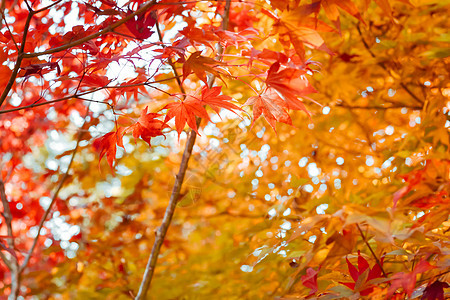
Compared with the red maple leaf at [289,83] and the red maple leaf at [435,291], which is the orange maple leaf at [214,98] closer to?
the red maple leaf at [289,83]

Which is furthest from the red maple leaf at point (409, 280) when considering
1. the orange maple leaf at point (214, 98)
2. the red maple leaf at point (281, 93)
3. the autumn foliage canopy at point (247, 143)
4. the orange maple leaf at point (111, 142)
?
the orange maple leaf at point (111, 142)

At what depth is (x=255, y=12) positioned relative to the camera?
151 centimetres

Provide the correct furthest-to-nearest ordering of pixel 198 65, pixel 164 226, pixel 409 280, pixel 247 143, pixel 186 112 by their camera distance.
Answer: pixel 247 143, pixel 164 226, pixel 186 112, pixel 198 65, pixel 409 280

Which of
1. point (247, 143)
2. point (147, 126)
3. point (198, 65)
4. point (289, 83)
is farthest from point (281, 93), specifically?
point (247, 143)

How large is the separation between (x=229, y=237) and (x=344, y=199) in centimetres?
68

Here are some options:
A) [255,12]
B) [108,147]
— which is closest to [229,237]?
[255,12]

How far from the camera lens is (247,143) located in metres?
1.44

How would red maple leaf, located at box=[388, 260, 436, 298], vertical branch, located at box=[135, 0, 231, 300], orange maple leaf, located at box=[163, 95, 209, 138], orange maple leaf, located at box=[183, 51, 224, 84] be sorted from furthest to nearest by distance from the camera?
1. vertical branch, located at box=[135, 0, 231, 300]
2. orange maple leaf, located at box=[163, 95, 209, 138]
3. orange maple leaf, located at box=[183, 51, 224, 84]
4. red maple leaf, located at box=[388, 260, 436, 298]

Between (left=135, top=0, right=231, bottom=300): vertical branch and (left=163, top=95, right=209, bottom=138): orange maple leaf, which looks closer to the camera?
(left=163, top=95, right=209, bottom=138): orange maple leaf

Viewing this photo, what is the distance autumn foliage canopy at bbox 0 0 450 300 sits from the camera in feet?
2.09

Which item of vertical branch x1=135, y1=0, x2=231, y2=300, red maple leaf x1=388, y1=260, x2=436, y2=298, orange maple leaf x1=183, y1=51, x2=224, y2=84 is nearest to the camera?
red maple leaf x1=388, y1=260, x2=436, y2=298

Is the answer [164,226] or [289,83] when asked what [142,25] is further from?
[164,226]

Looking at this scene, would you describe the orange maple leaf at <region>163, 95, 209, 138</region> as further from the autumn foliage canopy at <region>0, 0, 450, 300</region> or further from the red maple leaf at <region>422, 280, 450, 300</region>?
the red maple leaf at <region>422, 280, 450, 300</region>

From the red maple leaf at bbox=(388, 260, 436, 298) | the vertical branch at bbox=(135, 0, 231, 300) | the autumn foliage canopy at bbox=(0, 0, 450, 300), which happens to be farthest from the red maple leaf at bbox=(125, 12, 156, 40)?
the red maple leaf at bbox=(388, 260, 436, 298)
